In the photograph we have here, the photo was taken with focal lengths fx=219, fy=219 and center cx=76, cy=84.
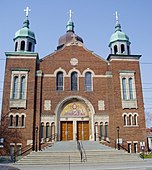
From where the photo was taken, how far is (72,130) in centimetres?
2497

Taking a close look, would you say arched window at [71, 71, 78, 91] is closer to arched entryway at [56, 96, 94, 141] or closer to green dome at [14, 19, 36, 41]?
arched entryway at [56, 96, 94, 141]

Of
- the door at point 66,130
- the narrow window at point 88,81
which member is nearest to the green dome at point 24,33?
the narrow window at point 88,81

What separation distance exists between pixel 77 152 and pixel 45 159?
3064 millimetres

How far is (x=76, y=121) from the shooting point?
25078 millimetres

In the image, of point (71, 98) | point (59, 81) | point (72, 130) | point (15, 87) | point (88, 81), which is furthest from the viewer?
point (88, 81)

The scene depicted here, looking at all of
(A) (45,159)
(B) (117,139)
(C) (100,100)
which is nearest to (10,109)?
(A) (45,159)

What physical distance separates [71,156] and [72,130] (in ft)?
20.1

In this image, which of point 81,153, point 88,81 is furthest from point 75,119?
point 81,153

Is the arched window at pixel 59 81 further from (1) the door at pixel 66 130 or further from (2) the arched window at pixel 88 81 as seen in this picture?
(1) the door at pixel 66 130

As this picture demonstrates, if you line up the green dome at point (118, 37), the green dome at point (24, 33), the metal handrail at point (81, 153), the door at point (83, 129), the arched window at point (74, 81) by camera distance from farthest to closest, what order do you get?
the green dome at point (118, 37) < the green dome at point (24, 33) < the arched window at point (74, 81) < the door at point (83, 129) < the metal handrail at point (81, 153)

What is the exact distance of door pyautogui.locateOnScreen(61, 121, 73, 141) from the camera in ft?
80.7

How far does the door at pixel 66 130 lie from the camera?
2459cm

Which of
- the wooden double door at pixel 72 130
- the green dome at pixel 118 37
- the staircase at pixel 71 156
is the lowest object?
the staircase at pixel 71 156

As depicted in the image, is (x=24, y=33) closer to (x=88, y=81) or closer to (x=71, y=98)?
(x=88, y=81)
